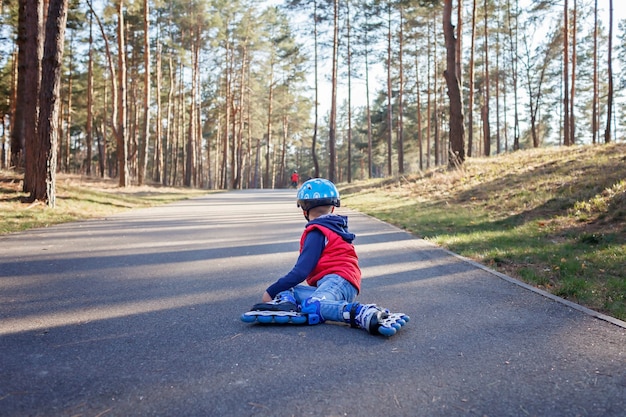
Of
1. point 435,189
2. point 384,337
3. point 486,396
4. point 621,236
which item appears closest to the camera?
point 486,396

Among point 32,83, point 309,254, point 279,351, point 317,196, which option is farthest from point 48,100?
point 279,351

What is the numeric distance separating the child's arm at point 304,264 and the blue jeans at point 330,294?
0.17m

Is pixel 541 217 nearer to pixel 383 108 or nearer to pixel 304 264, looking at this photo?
pixel 304 264

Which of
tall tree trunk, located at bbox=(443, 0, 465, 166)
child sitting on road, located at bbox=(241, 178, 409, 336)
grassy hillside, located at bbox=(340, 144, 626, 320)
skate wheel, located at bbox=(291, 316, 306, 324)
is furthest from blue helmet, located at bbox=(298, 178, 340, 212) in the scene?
tall tree trunk, located at bbox=(443, 0, 465, 166)

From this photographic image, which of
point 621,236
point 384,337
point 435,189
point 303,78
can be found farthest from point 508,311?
point 303,78

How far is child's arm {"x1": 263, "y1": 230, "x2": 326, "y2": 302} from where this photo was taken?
12.8ft

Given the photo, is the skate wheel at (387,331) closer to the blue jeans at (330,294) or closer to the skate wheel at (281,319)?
the blue jeans at (330,294)

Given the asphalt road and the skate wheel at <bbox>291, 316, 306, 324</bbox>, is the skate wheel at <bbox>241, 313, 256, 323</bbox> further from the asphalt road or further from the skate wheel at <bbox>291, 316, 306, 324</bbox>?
the skate wheel at <bbox>291, 316, 306, 324</bbox>

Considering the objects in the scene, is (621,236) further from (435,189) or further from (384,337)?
(435,189)

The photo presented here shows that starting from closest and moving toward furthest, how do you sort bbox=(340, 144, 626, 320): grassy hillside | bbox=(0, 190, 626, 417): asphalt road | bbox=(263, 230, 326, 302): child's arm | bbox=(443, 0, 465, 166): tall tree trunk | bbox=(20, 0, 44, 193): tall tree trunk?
bbox=(0, 190, 626, 417): asphalt road → bbox=(263, 230, 326, 302): child's arm → bbox=(340, 144, 626, 320): grassy hillside → bbox=(20, 0, 44, 193): tall tree trunk → bbox=(443, 0, 465, 166): tall tree trunk

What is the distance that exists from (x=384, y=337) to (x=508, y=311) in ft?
4.72

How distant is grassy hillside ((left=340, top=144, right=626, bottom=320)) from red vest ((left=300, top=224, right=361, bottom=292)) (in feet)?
7.88

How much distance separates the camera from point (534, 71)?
131ft

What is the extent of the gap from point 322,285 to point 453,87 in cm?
1769
